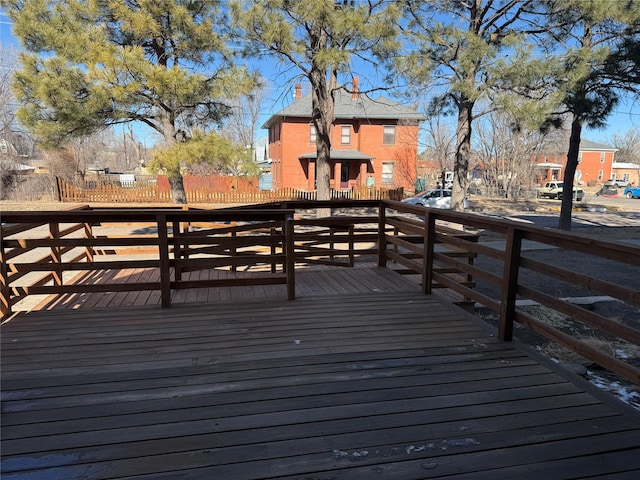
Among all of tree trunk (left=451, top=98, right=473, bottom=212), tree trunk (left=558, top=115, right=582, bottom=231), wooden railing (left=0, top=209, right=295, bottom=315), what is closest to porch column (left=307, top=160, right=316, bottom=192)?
tree trunk (left=451, top=98, right=473, bottom=212)

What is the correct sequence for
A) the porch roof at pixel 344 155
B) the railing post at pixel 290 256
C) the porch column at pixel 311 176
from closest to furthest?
the railing post at pixel 290 256, the porch roof at pixel 344 155, the porch column at pixel 311 176

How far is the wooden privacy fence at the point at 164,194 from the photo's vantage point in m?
21.6

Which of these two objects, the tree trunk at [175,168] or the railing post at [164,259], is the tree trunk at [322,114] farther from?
the railing post at [164,259]

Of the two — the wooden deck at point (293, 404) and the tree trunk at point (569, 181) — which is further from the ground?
the tree trunk at point (569, 181)

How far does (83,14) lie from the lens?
34.7 feet

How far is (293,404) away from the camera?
2.47 metres

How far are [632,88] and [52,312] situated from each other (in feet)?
39.7

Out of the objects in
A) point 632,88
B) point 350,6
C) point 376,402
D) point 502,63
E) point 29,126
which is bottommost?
point 376,402

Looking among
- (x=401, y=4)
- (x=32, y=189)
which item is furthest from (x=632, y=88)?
(x=32, y=189)

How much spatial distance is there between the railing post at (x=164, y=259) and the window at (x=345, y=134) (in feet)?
86.7

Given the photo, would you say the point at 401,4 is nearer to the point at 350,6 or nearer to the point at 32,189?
the point at 350,6

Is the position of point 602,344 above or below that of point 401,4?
below

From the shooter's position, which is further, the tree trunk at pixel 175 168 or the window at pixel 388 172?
the window at pixel 388 172

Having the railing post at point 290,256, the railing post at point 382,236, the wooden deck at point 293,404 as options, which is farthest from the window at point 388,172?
the wooden deck at point 293,404
